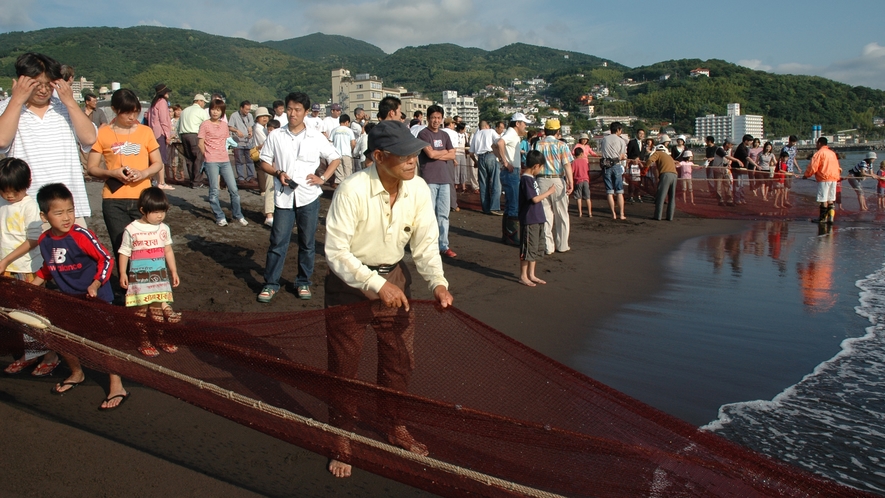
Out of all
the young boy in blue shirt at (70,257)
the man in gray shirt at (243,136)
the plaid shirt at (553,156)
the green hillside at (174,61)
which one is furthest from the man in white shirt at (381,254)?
the green hillside at (174,61)

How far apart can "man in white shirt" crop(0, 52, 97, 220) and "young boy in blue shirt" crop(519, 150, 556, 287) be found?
4935 millimetres

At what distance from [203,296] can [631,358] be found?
14.9 ft

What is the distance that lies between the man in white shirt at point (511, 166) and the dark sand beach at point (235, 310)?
16.7 inches

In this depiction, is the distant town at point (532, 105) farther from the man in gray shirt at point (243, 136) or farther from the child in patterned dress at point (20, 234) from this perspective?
the child in patterned dress at point (20, 234)

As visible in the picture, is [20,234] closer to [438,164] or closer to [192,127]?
[438,164]

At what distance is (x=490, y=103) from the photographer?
141875mm

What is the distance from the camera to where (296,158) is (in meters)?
6.44

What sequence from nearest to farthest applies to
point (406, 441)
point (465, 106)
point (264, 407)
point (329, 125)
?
point (406, 441) < point (264, 407) < point (329, 125) < point (465, 106)

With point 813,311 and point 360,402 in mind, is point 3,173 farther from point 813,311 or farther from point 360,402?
point 813,311

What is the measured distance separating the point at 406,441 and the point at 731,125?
306 feet

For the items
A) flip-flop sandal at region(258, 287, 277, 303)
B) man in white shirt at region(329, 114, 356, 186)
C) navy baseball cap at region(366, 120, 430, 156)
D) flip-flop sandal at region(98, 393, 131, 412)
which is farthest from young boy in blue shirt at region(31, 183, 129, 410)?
man in white shirt at region(329, 114, 356, 186)

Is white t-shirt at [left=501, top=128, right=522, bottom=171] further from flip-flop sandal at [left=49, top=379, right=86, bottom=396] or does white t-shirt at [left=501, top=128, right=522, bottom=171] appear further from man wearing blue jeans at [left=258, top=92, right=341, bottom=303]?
flip-flop sandal at [left=49, top=379, right=86, bottom=396]

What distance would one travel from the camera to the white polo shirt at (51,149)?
4652 millimetres

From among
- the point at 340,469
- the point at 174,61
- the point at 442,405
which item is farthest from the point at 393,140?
the point at 174,61
